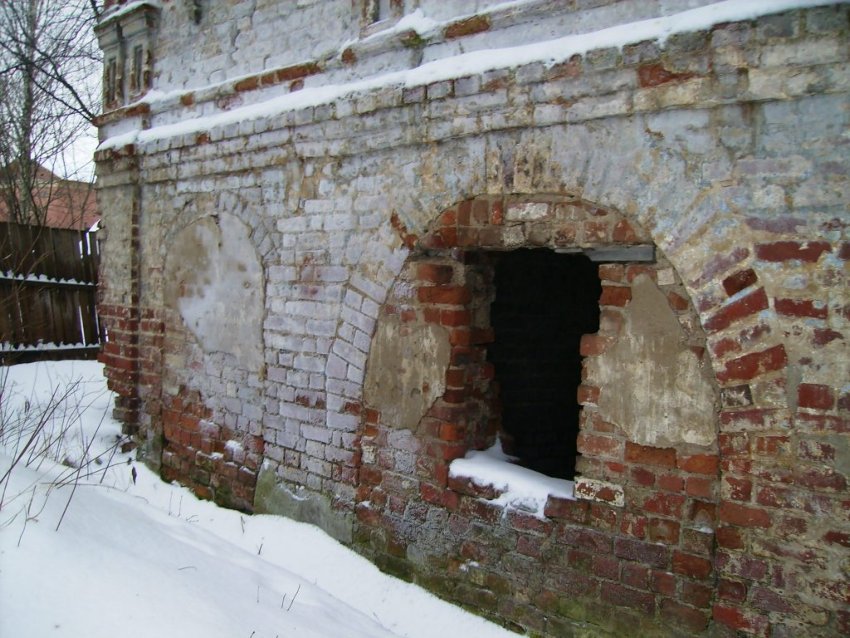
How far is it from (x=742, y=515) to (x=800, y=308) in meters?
0.76

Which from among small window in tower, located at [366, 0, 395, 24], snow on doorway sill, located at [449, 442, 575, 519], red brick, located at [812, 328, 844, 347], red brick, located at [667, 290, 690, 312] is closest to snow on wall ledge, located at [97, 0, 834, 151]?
small window in tower, located at [366, 0, 395, 24]

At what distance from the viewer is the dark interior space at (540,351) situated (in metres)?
4.11

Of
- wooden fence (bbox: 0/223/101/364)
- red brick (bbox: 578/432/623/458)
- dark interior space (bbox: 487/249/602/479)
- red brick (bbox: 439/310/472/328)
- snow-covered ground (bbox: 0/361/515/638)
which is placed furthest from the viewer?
wooden fence (bbox: 0/223/101/364)

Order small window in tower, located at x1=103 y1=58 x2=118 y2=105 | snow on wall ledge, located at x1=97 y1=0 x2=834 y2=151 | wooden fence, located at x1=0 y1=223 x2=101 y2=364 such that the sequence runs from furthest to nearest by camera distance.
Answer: wooden fence, located at x1=0 y1=223 x2=101 y2=364
small window in tower, located at x1=103 y1=58 x2=118 y2=105
snow on wall ledge, located at x1=97 y1=0 x2=834 y2=151

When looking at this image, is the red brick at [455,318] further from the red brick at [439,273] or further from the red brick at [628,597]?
the red brick at [628,597]

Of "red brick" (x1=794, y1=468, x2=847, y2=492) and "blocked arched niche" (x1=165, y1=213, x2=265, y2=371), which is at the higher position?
"blocked arched niche" (x1=165, y1=213, x2=265, y2=371)

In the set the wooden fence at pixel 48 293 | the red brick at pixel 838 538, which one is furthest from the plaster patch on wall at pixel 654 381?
the wooden fence at pixel 48 293

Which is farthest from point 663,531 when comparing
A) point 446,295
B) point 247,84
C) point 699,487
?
point 247,84

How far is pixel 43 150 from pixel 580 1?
12.4 meters

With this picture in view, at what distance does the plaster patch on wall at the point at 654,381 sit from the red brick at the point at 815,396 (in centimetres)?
31

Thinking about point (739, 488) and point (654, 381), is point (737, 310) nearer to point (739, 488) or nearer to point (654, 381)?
point (654, 381)

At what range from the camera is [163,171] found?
5184 millimetres

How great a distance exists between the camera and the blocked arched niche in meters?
4.51

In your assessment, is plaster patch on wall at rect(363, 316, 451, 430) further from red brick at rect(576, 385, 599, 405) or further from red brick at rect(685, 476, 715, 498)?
red brick at rect(685, 476, 715, 498)
